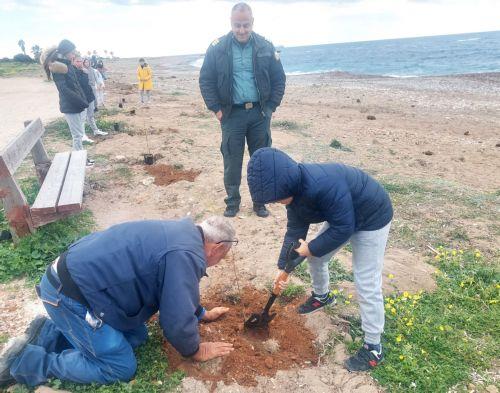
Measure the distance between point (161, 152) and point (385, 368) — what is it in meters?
5.98

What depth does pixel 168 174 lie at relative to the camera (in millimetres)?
6719

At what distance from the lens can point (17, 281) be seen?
3818 millimetres

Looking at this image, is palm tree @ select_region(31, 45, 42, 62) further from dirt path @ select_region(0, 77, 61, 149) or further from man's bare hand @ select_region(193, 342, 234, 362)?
man's bare hand @ select_region(193, 342, 234, 362)

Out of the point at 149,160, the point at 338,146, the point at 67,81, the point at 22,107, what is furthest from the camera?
the point at 22,107

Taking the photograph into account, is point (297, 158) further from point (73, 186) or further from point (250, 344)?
point (250, 344)

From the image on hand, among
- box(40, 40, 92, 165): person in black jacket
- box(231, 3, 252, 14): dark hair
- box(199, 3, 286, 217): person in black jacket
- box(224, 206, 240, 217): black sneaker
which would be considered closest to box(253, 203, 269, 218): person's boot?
box(224, 206, 240, 217): black sneaker

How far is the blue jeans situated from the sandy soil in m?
0.51

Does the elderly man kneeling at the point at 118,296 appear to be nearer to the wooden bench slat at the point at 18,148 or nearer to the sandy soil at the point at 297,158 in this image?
the sandy soil at the point at 297,158

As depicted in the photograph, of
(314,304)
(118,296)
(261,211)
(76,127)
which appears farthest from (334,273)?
(76,127)

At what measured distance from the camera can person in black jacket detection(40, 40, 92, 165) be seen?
6961 millimetres

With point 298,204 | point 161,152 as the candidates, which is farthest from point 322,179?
point 161,152

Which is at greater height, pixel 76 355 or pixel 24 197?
pixel 24 197

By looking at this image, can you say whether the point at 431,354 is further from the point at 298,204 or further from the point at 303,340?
the point at 298,204

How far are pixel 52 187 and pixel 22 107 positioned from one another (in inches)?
460
